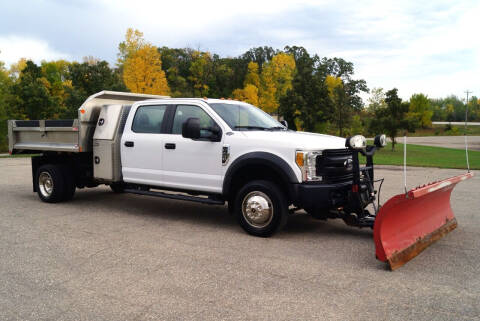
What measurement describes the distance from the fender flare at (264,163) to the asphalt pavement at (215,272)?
0.78 m

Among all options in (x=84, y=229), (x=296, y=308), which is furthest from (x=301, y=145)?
(x=84, y=229)

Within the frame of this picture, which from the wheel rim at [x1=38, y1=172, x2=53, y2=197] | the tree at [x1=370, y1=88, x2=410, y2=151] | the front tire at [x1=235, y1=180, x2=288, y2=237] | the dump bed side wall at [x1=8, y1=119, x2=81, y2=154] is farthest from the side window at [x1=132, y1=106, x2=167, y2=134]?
the tree at [x1=370, y1=88, x2=410, y2=151]

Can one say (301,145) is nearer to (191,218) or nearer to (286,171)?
(286,171)

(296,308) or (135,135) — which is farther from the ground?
(135,135)

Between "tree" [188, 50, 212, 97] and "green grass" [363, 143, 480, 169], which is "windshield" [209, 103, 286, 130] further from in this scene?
"tree" [188, 50, 212, 97]

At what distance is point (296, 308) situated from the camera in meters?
3.81

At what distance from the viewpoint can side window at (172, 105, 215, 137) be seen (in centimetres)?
695

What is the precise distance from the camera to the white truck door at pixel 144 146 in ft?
24.3

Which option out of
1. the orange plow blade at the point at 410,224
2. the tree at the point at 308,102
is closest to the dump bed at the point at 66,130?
the orange plow blade at the point at 410,224

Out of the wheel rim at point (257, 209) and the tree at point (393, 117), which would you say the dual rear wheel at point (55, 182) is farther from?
the tree at point (393, 117)

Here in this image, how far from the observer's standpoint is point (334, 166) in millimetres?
6129

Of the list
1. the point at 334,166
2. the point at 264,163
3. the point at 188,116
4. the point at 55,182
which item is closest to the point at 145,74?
the point at 55,182

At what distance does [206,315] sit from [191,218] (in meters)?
4.17

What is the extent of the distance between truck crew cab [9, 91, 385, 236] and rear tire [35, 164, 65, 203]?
0.02 meters
